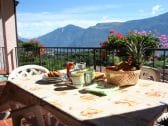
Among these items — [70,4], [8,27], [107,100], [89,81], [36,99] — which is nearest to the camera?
[107,100]

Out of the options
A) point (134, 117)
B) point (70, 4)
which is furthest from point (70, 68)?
point (70, 4)

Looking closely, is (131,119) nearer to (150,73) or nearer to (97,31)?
(150,73)

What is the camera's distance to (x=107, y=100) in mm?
1834

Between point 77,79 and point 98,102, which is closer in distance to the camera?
point 98,102

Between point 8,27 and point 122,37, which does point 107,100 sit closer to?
point 122,37

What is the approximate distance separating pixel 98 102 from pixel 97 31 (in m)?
86.8

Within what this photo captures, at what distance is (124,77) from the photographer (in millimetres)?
2148

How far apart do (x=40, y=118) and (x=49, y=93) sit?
1.39ft

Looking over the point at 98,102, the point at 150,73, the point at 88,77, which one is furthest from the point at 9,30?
the point at 98,102

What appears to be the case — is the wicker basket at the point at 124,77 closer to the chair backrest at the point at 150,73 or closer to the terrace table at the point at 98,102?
the terrace table at the point at 98,102

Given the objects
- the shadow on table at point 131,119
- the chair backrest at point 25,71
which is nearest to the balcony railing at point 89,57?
the chair backrest at point 25,71

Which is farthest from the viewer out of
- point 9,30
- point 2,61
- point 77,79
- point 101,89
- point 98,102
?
point 2,61

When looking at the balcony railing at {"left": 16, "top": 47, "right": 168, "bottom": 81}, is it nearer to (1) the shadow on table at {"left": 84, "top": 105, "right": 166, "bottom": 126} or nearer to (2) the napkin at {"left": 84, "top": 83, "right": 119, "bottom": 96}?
(2) the napkin at {"left": 84, "top": 83, "right": 119, "bottom": 96}

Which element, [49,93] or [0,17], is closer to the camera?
[49,93]
